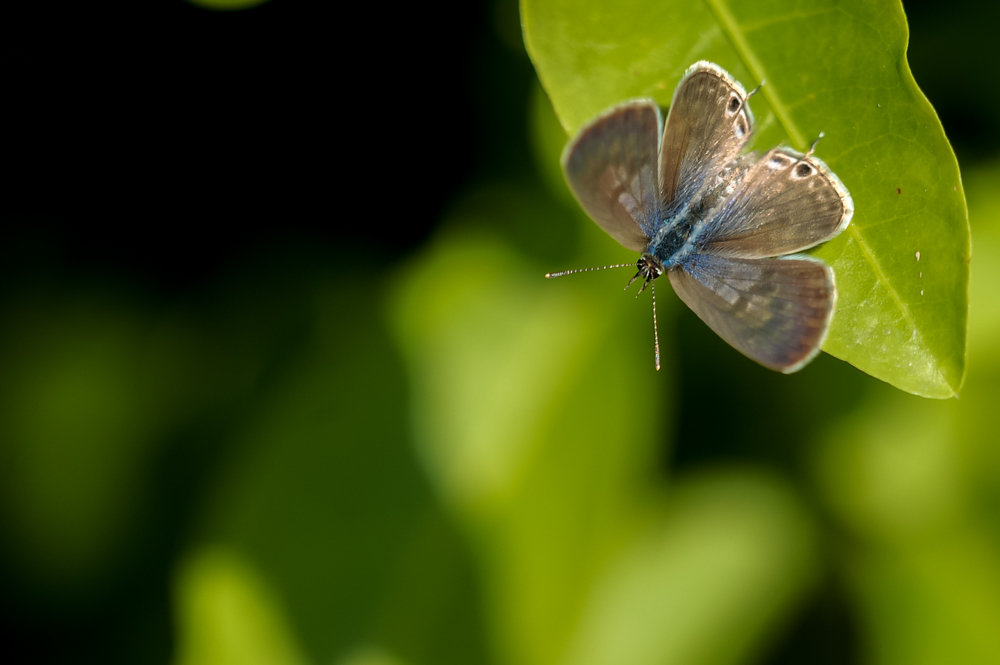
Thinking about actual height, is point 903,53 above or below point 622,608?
above

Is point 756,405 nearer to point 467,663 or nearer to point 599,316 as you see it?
point 599,316

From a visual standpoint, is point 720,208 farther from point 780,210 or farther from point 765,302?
point 765,302

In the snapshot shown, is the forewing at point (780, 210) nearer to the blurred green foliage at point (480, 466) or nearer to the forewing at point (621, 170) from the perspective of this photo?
the forewing at point (621, 170)

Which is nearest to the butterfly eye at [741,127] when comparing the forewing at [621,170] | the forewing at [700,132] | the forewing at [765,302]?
the forewing at [700,132]

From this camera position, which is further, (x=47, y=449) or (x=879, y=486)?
(x=47, y=449)

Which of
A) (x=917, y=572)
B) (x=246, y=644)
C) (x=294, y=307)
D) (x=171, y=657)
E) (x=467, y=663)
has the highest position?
(x=294, y=307)

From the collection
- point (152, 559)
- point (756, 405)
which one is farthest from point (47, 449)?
point (756, 405)

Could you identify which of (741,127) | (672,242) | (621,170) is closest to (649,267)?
(672,242)
